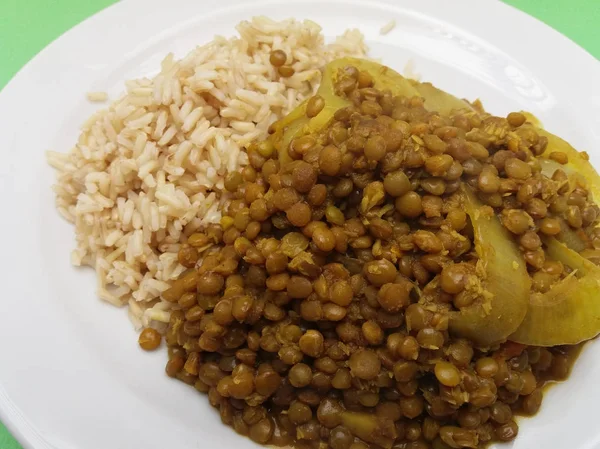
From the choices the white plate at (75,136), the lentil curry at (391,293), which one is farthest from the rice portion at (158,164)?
the lentil curry at (391,293)

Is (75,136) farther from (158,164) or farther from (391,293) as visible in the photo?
(391,293)

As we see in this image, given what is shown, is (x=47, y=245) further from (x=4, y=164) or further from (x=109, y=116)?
(x=109, y=116)

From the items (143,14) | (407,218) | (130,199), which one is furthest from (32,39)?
(407,218)

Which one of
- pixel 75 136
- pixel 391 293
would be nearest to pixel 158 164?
pixel 75 136

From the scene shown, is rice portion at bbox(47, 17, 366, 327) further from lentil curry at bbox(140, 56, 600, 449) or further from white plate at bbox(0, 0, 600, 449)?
lentil curry at bbox(140, 56, 600, 449)

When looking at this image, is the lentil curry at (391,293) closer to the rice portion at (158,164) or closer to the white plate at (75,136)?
the white plate at (75,136)

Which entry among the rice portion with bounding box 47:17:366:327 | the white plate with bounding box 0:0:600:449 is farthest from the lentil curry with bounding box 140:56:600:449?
the rice portion with bounding box 47:17:366:327
